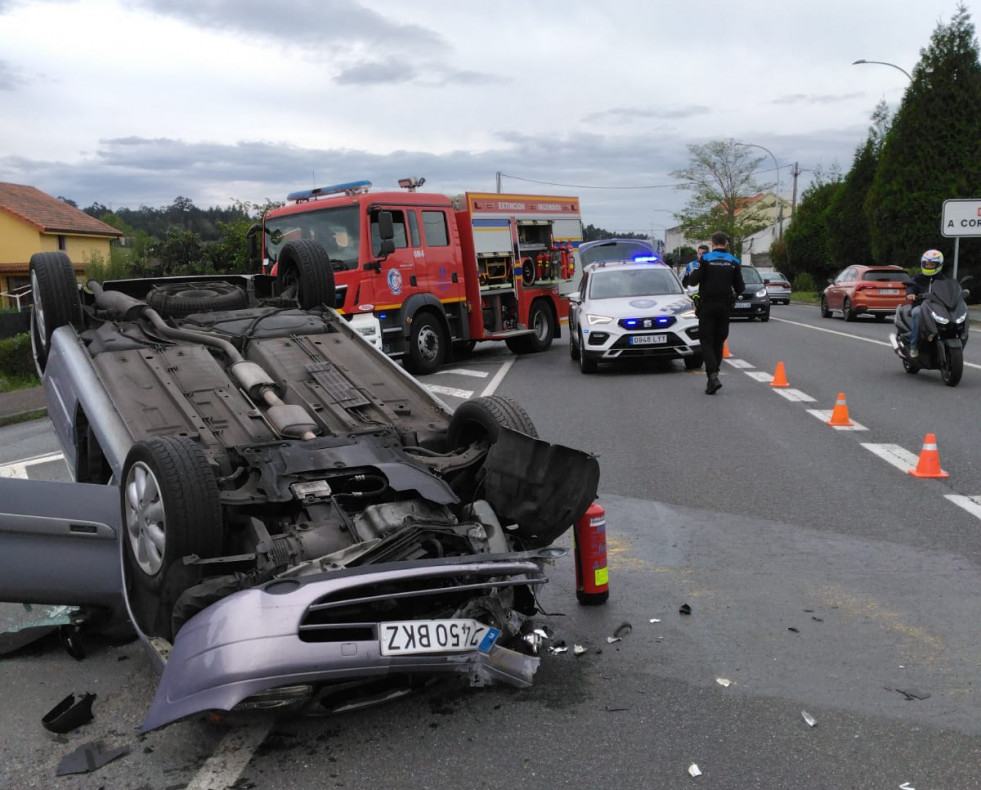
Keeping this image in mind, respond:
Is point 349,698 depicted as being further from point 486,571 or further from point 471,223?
point 471,223

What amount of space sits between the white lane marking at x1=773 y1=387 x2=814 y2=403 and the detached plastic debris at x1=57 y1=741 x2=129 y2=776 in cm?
970

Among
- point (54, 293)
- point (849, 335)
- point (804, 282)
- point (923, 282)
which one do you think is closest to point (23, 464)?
point (54, 293)

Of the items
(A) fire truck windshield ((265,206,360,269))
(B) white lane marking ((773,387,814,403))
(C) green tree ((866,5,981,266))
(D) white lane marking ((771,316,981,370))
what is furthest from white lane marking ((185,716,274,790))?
(C) green tree ((866,5,981,266))

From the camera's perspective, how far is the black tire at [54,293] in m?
6.32

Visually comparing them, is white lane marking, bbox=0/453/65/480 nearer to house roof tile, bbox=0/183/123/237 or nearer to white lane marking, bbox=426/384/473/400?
white lane marking, bbox=426/384/473/400

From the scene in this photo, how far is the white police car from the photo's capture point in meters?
14.8

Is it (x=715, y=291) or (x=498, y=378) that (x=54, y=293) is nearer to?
(x=715, y=291)

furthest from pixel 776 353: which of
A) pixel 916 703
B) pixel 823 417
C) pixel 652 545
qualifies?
pixel 916 703

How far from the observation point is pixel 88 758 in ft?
11.0

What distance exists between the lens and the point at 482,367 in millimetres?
17125

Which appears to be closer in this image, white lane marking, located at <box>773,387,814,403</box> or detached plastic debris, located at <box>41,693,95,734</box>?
detached plastic debris, located at <box>41,693,95,734</box>

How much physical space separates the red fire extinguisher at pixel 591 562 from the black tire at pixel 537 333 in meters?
14.3

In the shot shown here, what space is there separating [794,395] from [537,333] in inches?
313

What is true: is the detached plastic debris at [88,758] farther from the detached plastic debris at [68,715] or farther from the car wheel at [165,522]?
the car wheel at [165,522]
